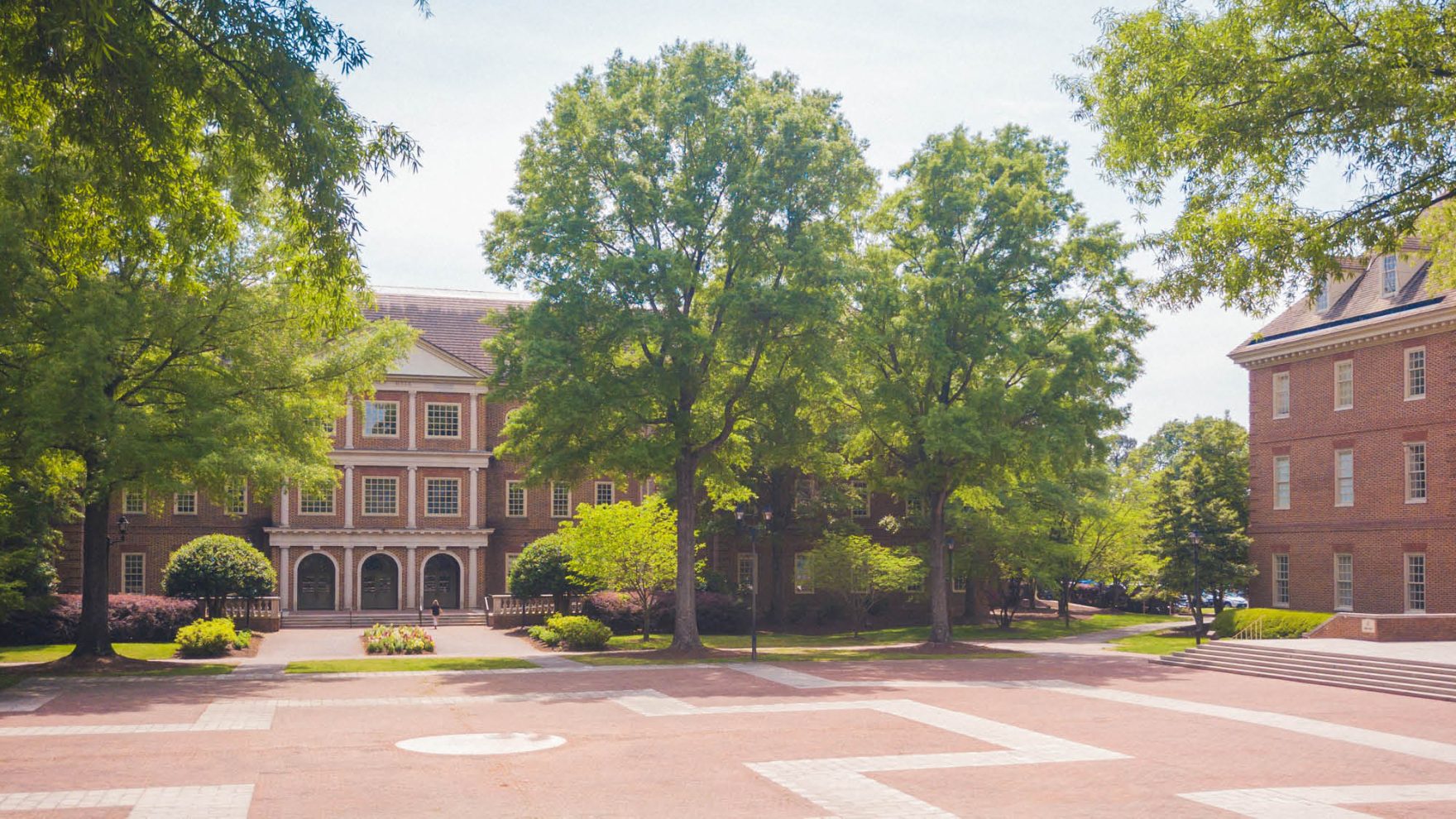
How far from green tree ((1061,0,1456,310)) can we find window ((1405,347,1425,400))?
24.0 meters

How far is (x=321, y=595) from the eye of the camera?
4766 centimetres

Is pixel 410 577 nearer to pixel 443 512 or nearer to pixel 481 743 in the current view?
pixel 443 512

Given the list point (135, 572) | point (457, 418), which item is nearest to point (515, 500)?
point (457, 418)

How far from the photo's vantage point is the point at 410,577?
48.2 m

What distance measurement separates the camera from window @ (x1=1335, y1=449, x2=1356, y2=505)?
38344mm

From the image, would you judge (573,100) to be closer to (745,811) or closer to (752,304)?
(752,304)

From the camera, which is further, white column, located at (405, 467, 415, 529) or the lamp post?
white column, located at (405, 467, 415, 529)

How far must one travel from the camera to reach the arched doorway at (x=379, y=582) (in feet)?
159

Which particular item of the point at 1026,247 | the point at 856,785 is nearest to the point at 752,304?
the point at 1026,247

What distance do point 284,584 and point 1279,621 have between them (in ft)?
118

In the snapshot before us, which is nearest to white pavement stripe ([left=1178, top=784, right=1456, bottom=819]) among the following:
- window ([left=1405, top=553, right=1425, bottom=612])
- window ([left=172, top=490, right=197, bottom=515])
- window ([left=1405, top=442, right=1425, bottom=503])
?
window ([left=1405, top=553, right=1425, bottom=612])

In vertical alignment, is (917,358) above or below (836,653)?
above

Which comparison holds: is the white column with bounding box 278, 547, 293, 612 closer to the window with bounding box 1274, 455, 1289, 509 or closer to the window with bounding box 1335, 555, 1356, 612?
the window with bounding box 1274, 455, 1289, 509

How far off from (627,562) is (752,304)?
10692 mm
